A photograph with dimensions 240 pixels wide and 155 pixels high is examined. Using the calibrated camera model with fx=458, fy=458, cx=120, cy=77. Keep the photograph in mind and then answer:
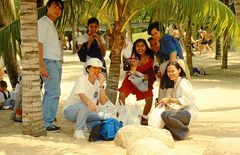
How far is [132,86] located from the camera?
759cm

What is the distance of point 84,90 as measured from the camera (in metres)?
6.34

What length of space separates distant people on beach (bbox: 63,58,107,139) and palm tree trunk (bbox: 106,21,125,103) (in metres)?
1.64

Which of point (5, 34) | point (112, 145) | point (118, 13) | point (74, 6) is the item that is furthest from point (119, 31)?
point (112, 145)

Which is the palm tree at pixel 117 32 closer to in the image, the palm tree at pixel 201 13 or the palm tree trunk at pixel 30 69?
the palm tree at pixel 201 13

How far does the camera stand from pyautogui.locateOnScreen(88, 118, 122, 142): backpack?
20.3 feet

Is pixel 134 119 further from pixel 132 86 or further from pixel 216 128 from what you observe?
pixel 216 128

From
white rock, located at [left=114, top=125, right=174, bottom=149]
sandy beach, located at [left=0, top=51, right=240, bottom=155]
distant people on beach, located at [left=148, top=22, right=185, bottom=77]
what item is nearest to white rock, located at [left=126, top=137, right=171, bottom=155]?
sandy beach, located at [left=0, top=51, right=240, bottom=155]

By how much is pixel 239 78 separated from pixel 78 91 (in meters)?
10.3

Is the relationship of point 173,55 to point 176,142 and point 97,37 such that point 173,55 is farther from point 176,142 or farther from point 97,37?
point 176,142

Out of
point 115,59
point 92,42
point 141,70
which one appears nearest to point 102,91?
point 141,70

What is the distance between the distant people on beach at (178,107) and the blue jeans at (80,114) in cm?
99

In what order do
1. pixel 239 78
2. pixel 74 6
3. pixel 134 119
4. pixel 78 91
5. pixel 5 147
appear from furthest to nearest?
pixel 239 78
pixel 74 6
pixel 134 119
pixel 78 91
pixel 5 147

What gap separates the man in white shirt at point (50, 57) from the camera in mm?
6531

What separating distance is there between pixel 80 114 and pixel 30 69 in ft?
3.04
